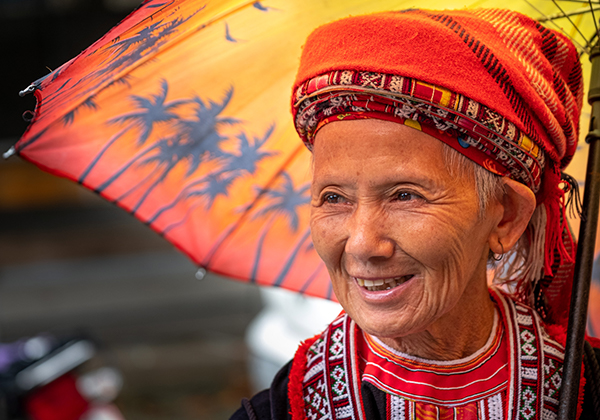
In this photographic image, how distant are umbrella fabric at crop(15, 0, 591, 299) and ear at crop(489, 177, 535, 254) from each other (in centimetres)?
53

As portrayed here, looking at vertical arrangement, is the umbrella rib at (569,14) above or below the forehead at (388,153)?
above

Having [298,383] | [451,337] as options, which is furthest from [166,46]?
[451,337]

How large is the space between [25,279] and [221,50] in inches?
349

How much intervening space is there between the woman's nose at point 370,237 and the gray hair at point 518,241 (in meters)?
0.19

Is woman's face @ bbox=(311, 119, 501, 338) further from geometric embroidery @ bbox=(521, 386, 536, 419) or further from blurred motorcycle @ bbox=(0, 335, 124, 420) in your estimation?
blurred motorcycle @ bbox=(0, 335, 124, 420)

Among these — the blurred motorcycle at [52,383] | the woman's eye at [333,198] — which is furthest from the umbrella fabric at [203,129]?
the blurred motorcycle at [52,383]

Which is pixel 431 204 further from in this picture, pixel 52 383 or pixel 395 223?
pixel 52 383

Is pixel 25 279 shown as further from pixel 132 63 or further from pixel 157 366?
pixel 132 63

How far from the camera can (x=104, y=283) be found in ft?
30.7

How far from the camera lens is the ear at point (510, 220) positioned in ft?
4.87

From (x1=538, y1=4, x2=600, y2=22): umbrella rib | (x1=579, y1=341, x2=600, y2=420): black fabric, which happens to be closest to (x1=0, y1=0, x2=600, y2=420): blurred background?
(x1=579, y1=341, x2=600, y2=420): black fabric

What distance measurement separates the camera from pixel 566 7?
175 cm

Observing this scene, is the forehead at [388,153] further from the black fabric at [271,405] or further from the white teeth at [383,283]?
the black fabric at [271,405]

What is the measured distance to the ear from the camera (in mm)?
1483
